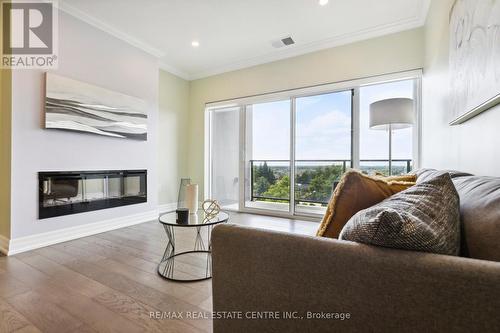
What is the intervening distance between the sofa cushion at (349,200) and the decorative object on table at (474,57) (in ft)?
2.35

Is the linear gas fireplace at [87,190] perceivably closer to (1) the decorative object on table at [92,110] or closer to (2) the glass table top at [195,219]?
(1) the decorative object on table at [92,110]

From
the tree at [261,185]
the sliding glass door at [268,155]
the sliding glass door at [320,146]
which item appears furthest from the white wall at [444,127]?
the tree at [261,185]

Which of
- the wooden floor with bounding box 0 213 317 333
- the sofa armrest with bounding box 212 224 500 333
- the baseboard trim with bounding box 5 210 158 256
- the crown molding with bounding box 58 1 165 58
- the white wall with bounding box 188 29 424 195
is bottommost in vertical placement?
the wooden floor with bounding box 0 213 317 333

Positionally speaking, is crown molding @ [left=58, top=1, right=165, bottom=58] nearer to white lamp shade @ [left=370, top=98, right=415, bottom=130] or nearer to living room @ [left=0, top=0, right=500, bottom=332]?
living room @ [left=0, top=0, right=500, bottom=332]

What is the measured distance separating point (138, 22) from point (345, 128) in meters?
3.34

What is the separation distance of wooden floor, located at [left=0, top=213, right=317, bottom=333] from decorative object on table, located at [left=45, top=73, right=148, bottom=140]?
→ 4.74 feet

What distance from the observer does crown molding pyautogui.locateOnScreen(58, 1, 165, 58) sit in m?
2.86

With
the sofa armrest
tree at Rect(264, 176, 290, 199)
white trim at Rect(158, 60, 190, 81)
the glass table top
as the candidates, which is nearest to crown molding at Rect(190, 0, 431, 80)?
white trim at Rect(158, 60, 190, 81)

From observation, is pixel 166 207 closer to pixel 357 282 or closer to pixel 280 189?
pixel 280 189

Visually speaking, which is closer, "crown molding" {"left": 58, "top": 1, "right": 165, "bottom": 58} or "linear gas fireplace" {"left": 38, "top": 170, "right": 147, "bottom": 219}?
"linear gas fireplace" {"left": 38, "top": 170, "right": 147, "bottom": 219}

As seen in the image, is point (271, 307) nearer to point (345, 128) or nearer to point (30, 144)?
point (30, 144)

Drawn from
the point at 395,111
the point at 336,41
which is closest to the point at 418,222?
the point at 395,111

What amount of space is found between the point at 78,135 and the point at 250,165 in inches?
110

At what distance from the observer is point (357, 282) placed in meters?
0.64
